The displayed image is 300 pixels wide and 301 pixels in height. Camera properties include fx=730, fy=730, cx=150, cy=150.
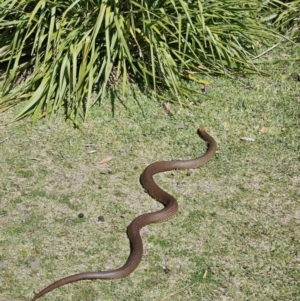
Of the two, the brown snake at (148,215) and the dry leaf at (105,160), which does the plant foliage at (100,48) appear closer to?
the dry leaf at (105,160)

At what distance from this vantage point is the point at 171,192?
623 centimetres

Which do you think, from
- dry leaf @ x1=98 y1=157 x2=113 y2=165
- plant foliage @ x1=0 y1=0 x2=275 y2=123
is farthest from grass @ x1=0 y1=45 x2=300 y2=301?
plant foliage @ x1=0 y1=0 x2=275 y2=123

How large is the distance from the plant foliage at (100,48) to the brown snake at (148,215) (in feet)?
2.91

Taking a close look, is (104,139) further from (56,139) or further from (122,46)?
(122,46)

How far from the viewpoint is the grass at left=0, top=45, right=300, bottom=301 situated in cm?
521

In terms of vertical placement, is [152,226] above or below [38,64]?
below

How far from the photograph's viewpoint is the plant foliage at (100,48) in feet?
22.9

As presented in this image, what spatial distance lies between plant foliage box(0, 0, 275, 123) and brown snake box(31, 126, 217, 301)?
0.89 metres

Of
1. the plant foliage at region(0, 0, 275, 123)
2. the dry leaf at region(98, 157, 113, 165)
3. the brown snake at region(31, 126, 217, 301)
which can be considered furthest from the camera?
the plant foliage at region(0, 0, 275, 123)

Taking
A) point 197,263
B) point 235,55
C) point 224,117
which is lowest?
point 197,263

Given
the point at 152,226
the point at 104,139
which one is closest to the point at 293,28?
the point at 104,139

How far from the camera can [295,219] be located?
5875 mm

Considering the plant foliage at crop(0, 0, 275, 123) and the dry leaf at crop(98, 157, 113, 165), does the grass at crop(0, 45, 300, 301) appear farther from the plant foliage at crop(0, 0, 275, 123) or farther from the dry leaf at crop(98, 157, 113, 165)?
the plant foliage at crop(0, 0, 275, 123)

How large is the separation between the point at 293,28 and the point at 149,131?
259 centimetres
